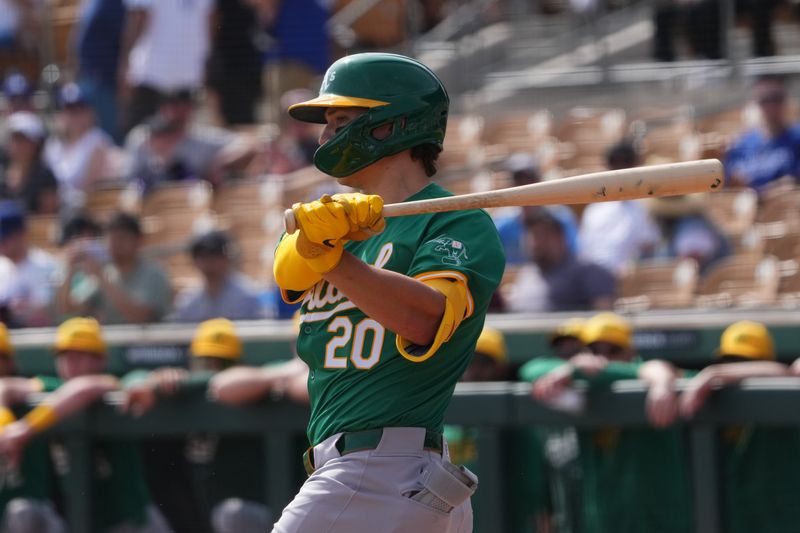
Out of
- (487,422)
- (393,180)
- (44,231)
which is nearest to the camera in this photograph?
(393,180)

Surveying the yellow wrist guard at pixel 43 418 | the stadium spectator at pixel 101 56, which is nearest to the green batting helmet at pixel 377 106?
the yellow wrist guard at pixel 43 418

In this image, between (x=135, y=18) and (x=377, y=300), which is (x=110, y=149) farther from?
(x=377, y=300)

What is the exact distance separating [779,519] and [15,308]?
15.5 feet

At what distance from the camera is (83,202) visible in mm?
8836

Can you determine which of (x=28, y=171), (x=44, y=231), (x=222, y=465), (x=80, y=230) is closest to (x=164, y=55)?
(x=28, y=171)

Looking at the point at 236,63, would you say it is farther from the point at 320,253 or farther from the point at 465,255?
the point at 320,253

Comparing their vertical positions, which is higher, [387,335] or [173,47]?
[173,47]

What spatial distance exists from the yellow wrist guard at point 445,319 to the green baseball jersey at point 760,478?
98.3 inches

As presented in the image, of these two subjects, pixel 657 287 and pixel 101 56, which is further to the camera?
pixel 101 56

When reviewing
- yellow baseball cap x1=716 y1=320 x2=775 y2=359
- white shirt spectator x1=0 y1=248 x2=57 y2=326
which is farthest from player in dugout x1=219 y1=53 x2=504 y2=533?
white shirt spectator x1=0 y1=248 x2=57 y2=326

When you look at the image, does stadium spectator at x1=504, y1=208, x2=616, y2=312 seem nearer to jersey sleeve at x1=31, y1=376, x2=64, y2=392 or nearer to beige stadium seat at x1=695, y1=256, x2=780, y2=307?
beige stadium seat at x1=695, y1=256, x2=780, y2=307

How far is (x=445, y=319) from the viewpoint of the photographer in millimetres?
2727

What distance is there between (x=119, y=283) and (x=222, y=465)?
222 cm

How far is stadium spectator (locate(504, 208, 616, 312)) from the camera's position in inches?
260
